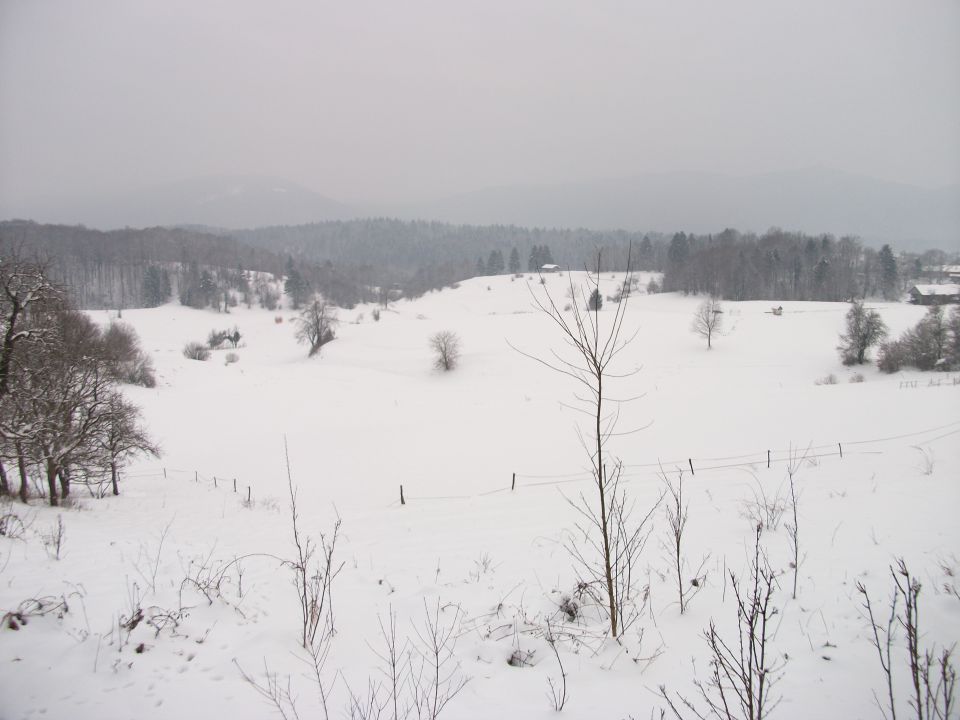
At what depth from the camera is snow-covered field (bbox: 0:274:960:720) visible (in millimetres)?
3430

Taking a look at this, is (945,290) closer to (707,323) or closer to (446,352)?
(707,323)

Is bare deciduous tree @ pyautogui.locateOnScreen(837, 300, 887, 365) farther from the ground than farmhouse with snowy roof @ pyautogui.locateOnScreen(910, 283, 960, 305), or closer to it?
closer to it

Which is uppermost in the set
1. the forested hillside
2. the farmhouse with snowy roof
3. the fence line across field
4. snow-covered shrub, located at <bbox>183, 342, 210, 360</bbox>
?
the forested hillside

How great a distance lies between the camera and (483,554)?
6953mm

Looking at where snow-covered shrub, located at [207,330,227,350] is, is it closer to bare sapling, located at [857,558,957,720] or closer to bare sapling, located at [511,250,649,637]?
bare sapling, located at [511,250,649,637]

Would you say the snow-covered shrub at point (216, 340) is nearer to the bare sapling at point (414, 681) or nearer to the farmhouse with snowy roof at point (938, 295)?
the bare sapling at point (414, 681)

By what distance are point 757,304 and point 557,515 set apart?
216ft

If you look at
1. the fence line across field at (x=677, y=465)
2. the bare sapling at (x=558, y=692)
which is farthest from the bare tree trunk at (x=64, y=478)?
the bare sapling at (x=558, y=692)

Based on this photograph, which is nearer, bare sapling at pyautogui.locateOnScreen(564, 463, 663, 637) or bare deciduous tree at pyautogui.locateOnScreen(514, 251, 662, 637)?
bare deciduous tree at pyautogui.locateOnScreen(514, 251, 662, 637)

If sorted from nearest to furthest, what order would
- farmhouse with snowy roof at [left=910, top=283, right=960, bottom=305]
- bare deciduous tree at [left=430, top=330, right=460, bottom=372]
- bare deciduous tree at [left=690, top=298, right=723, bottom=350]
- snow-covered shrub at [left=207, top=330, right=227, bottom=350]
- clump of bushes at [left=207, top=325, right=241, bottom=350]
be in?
farmhouse with snowy roof at [left=910, top=283, right=960, bottom=305], bare deciduous tree at [left=430, top=330, right=460, bottom=372], bare deciduous tree at [left=690, top=298, right=723, bottom=350], snow-covered shrub at [left=207, top=330, right=227, bottom=350], clump of bushes at [left=207, top=325, right=241, bottom=350]

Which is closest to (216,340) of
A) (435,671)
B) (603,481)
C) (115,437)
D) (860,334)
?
(115,437)

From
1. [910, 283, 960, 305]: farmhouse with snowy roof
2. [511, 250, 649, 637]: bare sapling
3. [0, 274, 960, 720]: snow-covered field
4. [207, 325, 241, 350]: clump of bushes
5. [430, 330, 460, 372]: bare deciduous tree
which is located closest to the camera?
[511, 250, 649, 637]: bare sapling

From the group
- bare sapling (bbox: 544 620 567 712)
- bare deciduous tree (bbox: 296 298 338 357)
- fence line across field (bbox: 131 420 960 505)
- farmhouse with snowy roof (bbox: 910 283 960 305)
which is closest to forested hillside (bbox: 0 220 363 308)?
bare deciduous tree (bbox: 296 298 338 357)

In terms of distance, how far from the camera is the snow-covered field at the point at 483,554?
343cm
